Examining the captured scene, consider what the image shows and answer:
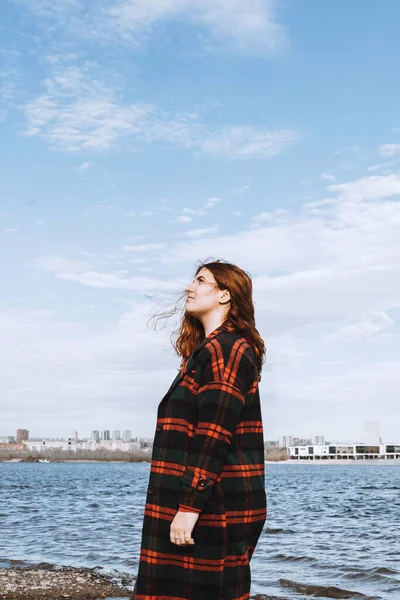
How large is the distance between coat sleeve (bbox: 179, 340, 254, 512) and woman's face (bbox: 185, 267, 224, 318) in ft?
1.06

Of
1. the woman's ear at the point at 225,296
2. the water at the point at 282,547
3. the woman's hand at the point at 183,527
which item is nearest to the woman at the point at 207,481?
the woman's hand at the point at 183,527

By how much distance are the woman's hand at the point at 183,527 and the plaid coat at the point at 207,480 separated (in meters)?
0.05

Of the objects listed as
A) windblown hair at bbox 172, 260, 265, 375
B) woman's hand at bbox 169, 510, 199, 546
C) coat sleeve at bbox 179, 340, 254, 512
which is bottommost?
woman's hand at bbox 169, 510, 199, 546

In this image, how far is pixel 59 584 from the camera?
36.7 feet

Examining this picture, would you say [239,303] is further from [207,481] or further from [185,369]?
[207,481]

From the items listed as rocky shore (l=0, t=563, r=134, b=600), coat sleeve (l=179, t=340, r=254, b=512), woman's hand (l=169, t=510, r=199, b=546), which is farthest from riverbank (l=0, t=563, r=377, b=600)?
coat sleeve (l=179, t=340, r=254, b=512)

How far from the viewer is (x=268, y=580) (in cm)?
1280

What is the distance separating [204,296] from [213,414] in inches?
29.2

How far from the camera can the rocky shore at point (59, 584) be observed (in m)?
10.3

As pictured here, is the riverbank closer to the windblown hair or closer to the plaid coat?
the plaid coat

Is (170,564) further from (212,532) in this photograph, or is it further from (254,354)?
(254,354)

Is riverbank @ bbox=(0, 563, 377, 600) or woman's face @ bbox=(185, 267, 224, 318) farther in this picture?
riverbank @ bbox=(0, 563, 377, 600)

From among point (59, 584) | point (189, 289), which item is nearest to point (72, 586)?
point (59, 584)

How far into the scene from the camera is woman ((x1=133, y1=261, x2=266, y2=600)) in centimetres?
370
